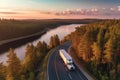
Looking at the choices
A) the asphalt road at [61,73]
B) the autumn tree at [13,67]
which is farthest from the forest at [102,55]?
the autumn tree at [13,67]

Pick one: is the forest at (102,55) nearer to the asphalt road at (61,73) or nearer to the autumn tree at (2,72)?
the asphalt road at (61,73)

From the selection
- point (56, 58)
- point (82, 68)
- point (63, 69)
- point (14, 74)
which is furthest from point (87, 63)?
point (14, 74)

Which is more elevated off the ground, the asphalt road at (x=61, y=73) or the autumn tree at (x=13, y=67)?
the autumn tree at (x=13, y=67)

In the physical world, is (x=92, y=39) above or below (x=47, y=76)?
above

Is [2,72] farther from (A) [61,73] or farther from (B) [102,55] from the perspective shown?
(B) [102,55]

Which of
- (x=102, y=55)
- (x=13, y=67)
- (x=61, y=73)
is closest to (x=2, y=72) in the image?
(x=13, y=67)

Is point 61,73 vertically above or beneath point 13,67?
beneath

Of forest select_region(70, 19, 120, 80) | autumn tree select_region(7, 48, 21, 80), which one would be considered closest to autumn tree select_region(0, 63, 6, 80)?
autumn tree select_region(7, 48, 21, 80)

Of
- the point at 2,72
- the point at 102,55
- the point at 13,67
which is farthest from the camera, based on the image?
the point at 102,55

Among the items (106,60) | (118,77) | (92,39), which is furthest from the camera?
(92,39)

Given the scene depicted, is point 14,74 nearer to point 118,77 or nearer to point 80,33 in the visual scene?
point 118,77

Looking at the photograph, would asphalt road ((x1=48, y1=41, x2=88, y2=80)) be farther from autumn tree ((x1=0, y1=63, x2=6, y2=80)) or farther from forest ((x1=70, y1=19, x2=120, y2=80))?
autumn tree ((x1=0, y1=63, x2=6, y2=80))
